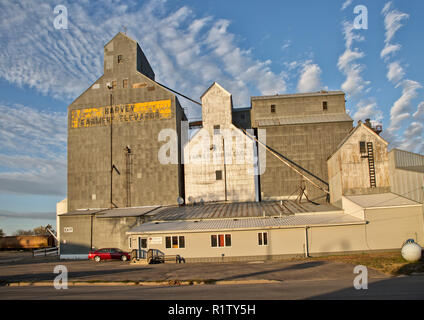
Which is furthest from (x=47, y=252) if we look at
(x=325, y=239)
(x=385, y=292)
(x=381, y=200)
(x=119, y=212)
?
(x=385, y=292)

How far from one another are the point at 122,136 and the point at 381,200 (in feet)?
114

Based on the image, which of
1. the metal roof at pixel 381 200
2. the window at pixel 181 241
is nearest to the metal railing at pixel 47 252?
the window at pixel 181 241

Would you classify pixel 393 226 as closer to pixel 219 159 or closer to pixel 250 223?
pixel 250 223

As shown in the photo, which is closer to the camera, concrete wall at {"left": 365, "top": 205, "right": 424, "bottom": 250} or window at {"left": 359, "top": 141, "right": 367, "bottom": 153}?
concrete wall at {"left": 365, "top": 205, "right": 424, "bottom": 250}

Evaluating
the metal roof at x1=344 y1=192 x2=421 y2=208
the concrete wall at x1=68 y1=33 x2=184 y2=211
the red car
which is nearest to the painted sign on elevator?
the concrete wall at x1=68 y1=33 x2=184 y2=211

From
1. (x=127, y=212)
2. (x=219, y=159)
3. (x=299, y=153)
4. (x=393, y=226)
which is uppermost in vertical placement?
(x=299, y=153)

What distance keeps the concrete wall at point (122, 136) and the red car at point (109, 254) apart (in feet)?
32.1

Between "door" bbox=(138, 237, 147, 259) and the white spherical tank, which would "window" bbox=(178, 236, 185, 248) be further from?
the white spherical tank

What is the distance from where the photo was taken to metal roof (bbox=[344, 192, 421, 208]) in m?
31.3

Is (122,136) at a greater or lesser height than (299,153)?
greater

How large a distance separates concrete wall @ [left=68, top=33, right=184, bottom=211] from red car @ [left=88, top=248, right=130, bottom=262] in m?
9.77

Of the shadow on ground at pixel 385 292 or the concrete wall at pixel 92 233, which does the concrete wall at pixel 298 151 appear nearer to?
the concrete wall at pixel 92 233

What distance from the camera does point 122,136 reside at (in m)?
49.0

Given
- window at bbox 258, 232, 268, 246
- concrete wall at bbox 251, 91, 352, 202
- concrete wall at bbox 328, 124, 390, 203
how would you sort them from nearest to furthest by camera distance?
window at bbox 258, 232, 268, 246
concrete wall at bbox 328, 124, 390, 203
concrete wall at bbox 251, 91, 352, 202
